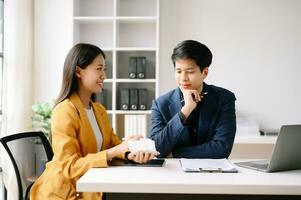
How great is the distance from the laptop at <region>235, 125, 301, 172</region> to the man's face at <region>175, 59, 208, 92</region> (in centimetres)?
62

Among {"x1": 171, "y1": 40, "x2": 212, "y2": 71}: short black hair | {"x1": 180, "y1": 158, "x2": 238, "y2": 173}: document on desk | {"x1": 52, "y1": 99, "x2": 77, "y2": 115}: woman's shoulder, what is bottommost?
{"x1": 180, "y1": 158, "x2": 238, "y2": 173}: document on desk

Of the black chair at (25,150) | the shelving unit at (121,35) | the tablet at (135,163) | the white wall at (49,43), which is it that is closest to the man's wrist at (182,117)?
the tablet at (135,163)

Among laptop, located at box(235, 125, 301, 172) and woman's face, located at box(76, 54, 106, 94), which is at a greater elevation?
woman's face, located at box(76, 54, 106, 94)

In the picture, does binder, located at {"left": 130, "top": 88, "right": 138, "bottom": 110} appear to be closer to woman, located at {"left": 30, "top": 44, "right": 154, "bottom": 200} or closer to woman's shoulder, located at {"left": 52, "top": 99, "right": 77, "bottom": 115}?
woman, located at {"left": 30, "top": 44, "right": 154, "bottom": 200}

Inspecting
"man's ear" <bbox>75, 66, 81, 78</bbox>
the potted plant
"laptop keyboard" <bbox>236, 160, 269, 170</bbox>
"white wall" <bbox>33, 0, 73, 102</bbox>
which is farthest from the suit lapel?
"white wall" <bbox>33, 0, 73, 102</bbox>

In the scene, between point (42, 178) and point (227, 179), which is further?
point (42, 178)

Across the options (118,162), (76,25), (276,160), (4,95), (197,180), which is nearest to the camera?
(197,180)

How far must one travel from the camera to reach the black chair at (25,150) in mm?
2061

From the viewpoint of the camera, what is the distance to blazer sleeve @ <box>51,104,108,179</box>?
1.54m

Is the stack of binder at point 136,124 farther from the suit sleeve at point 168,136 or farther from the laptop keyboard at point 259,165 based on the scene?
the laptop keyboard at point 259,165

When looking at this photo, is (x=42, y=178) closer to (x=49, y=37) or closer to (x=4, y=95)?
(x=4, y=95)

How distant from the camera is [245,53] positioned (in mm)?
4020

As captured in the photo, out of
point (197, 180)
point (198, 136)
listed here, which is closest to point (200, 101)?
point (198, 136)

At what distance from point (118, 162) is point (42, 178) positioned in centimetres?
35
